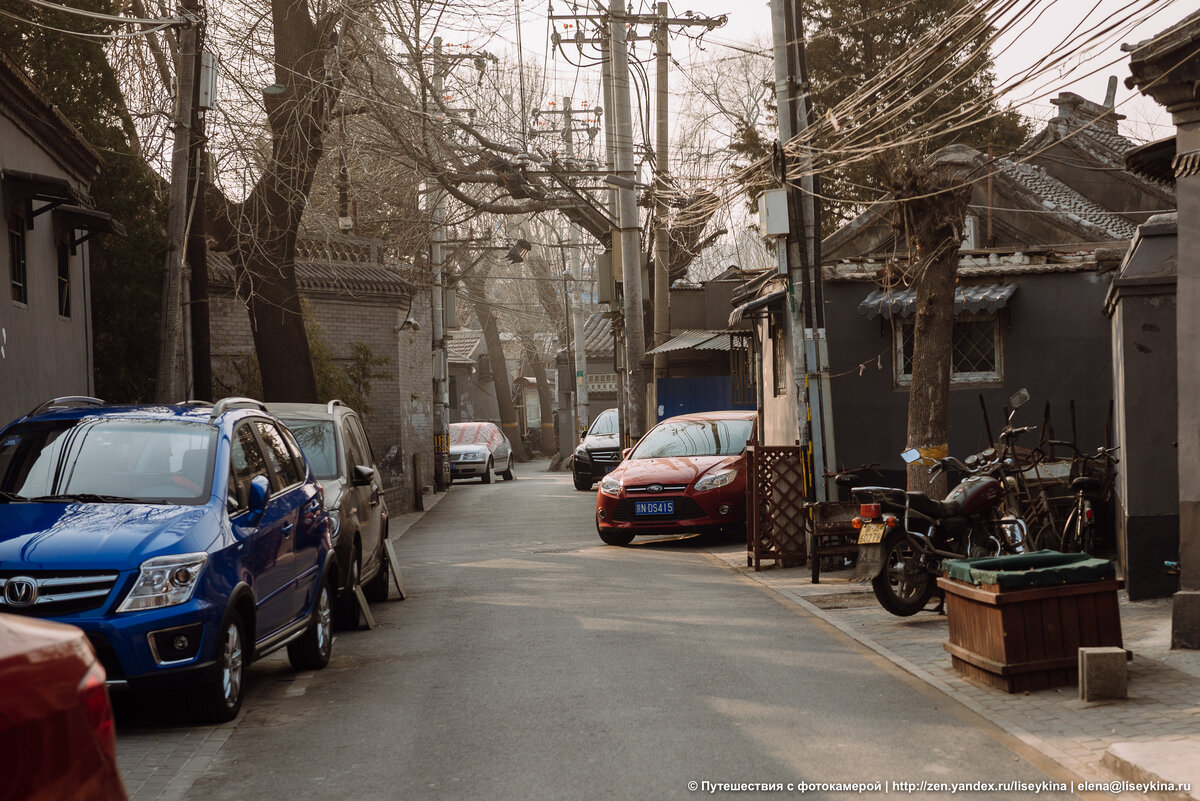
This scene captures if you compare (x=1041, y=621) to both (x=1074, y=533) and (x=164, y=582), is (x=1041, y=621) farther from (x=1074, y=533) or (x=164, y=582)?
(x=1074, y=533)

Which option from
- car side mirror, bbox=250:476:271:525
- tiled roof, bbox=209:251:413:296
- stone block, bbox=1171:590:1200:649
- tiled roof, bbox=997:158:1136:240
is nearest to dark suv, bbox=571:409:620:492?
tiled roof, bbox=209:251:413:296

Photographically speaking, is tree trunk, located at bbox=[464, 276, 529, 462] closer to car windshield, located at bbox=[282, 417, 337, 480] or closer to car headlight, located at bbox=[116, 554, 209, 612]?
car windshield, located at bbox=[282, 417, 337, 480]

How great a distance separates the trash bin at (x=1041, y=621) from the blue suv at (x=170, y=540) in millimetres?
4384

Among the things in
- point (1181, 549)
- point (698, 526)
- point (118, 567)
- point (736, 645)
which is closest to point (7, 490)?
point (118, 567)

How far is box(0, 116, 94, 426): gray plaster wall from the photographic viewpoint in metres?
13.0

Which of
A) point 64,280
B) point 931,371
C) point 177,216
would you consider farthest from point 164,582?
point 64,280

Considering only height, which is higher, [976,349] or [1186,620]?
[976,349]

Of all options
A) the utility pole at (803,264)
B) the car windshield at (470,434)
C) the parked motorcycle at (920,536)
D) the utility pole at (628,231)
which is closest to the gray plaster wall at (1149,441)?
the parked motorcycle at (920,536)

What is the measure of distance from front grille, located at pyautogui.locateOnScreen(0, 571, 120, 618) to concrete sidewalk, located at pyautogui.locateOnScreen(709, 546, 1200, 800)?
4.81m

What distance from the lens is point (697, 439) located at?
60.0 ft

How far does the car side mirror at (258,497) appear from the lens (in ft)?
25.0

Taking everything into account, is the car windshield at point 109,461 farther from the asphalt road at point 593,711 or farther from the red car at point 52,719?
the red car at point 52,719

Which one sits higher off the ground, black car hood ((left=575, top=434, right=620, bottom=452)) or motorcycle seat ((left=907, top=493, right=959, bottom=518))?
black car hood ((left=575, top=434, right=620, bottom=452))

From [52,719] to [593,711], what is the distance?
4.34 meters
